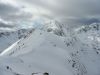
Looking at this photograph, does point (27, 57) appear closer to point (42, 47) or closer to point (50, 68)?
point (50, 68)

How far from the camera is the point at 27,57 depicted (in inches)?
4852

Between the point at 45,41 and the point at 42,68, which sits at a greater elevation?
the point at 45,41

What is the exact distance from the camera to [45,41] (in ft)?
548

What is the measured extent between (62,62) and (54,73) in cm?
3013

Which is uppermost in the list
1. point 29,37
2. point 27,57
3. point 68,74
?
point 29,37

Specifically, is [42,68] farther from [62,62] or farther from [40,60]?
[62,62]

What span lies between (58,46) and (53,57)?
27413 millimetres

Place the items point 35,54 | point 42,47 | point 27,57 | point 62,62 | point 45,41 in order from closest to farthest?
point 27,57, point 35,54, point 62,62, point 42,47, point 45,41

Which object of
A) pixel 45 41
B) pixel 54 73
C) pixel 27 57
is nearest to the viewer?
pixel 54 73

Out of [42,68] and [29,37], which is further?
[29,37]

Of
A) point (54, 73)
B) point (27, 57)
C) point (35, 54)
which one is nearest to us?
point (54, 73)

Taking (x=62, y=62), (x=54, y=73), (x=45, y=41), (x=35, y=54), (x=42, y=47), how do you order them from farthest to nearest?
(x=45, y=41)
(x=42, y=47)
(x=62, y=62)
(x=35, y=54)
(x=54, y=73)

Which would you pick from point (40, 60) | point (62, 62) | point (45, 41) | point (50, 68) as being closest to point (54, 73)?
point (50, 68)

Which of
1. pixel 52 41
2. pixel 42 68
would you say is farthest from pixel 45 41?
pixel 42 68
